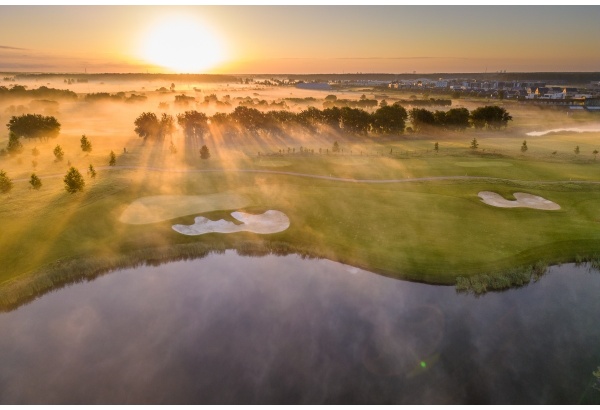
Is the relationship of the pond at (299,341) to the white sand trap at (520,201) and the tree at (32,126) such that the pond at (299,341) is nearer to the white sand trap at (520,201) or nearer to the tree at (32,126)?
the white sand trap at (520,201)

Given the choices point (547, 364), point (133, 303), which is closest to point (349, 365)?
point (547, 364)

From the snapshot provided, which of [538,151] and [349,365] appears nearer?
[349,365]

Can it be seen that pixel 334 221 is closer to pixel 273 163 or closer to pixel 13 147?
pixel 273 163

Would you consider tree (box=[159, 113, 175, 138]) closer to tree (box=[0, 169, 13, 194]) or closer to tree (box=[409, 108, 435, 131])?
tree (box=[0, 169, 13, 194])

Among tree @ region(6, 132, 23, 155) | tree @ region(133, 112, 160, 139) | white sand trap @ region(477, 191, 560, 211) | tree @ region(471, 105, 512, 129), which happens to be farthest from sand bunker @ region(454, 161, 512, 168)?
tree @ region(6, 132, 23, 155)

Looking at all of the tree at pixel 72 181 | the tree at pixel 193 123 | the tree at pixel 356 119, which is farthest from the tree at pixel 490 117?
the tree at pixel 72 181
